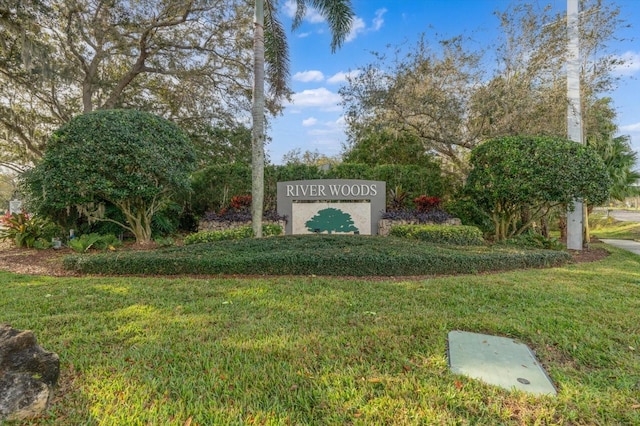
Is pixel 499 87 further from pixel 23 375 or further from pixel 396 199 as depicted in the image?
pixel 23 375

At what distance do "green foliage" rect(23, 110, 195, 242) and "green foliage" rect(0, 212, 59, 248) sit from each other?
28.9 inches

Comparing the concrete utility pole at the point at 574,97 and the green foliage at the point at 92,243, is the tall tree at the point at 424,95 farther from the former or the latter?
the green foliage at the point at 92,243

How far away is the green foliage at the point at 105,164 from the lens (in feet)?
20.1

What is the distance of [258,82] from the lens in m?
6.84

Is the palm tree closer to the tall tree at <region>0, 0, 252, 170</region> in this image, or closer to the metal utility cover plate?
the tall tree at <region>0, 0, 252, 170</region>

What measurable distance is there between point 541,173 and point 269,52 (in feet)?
23.2

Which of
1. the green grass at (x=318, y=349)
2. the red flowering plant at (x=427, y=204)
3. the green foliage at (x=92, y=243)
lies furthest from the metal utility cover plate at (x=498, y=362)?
the green foliage at (x=92, y=243)

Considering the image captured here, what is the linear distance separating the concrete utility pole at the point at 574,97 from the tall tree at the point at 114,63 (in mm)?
9079

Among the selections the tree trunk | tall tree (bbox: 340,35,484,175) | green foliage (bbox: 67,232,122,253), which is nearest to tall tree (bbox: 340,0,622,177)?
tall tree (bbox: 340,35,484,175)

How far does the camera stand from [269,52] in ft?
26.3

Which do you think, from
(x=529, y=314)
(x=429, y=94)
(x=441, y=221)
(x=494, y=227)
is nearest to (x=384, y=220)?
(x=441, y=221)

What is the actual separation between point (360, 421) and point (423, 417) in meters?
0.33

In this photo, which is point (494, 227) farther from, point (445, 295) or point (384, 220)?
point (445, 295)

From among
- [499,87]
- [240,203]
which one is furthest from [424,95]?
[240,203]
